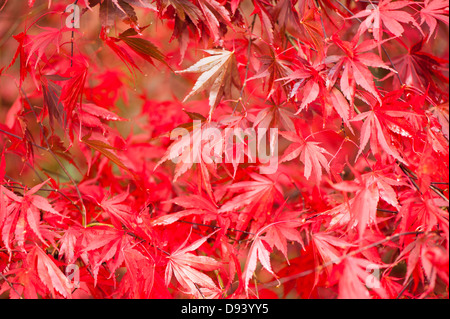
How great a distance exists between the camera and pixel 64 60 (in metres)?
1.12

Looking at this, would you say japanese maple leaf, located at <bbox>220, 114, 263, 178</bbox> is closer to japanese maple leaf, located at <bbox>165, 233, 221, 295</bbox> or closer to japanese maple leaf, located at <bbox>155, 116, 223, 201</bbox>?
japanese maple leaf, located at <bbox>155, 116, 223, 201</bbox>

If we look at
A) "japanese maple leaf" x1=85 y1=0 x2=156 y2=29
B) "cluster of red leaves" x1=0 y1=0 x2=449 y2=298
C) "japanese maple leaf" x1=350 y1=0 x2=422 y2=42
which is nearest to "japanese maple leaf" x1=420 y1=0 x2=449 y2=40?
"cluster of red leaves" x1=0 y1=0 x2=449 y2=298

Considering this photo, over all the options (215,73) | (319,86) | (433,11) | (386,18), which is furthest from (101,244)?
(433,11)

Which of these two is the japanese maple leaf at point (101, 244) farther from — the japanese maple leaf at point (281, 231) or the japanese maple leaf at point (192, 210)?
the japanese maple leaf at point (281, 231)

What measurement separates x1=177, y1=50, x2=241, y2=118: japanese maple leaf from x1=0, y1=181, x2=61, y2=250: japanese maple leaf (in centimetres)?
35

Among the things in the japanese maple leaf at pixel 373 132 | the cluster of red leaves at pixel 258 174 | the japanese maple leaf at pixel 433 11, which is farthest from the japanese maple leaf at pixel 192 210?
the japanese maple leaf at pixel 433 11

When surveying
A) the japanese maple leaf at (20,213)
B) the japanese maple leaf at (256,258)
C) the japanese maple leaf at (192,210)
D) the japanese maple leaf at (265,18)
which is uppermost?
the japanese maple leaf at (265,18)

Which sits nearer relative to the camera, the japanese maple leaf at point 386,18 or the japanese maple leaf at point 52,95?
the japanese maple leaf at point 386,18

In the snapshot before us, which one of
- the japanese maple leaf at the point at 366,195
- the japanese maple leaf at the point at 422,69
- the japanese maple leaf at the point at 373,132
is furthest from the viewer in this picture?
the japanese maple leaf at the point at 422,69

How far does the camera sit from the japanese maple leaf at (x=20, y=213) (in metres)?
0.69

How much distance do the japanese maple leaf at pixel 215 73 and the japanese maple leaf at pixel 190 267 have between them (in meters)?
0.28

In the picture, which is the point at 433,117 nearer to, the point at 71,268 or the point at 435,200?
the point at 435,200
